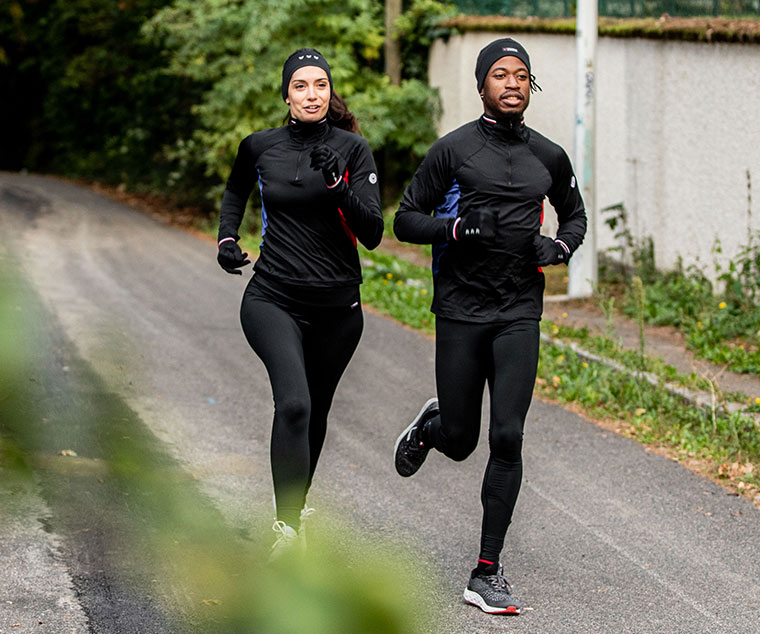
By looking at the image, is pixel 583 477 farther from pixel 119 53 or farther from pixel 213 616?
pixel 119 53

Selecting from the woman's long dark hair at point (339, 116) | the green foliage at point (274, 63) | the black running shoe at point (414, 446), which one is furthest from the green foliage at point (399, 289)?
the woman's long dark hair at point (339, 116)

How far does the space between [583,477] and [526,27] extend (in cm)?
1102

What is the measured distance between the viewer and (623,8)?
1411 cm

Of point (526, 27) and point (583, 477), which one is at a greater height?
point (526, 27)

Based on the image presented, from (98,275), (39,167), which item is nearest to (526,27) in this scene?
(98,275)

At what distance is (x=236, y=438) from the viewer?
7234 mm

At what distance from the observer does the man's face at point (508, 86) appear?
463cm

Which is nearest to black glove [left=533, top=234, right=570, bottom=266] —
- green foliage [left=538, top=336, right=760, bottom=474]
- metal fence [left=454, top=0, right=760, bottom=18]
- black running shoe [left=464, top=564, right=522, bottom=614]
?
black running shoe [left=464, top=564, right=522, bottom=614]

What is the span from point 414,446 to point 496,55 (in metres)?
1.87

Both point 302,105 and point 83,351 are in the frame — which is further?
point 83,351

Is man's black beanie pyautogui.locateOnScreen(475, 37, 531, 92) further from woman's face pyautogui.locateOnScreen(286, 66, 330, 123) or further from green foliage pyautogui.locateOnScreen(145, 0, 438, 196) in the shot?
green foliage pyautogui.locateOnScreen(145, 0, 438, 196)

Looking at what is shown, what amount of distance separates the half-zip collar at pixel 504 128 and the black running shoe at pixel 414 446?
1.33 m

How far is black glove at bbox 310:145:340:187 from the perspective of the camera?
4.71m

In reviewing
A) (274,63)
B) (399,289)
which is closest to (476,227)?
(399,289)
